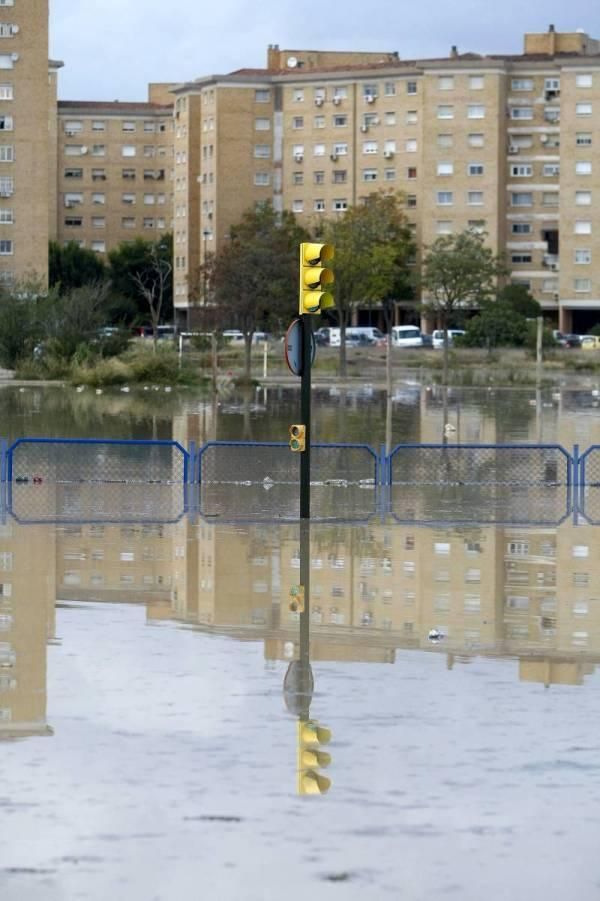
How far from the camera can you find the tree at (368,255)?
88500mm

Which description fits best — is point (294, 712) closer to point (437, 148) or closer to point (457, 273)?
point (457, 273)

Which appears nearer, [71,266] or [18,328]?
[18,328]

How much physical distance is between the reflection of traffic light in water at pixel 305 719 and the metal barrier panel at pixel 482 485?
274 inches

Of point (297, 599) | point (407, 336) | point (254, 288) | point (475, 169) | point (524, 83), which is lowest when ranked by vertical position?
point (297, 599)

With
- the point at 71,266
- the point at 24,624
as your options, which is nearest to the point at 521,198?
the point at 71,266

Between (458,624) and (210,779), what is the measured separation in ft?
16.1

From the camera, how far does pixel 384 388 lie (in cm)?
6531

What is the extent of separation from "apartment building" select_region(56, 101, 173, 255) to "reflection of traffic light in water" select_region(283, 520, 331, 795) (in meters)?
141

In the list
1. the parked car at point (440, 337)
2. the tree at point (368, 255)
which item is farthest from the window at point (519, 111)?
the parked car at point (440, 337)

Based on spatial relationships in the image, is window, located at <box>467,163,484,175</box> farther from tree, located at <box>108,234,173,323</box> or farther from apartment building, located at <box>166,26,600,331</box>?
tree, located at <box>108,234,173,323</box>

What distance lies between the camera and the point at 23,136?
317 feet

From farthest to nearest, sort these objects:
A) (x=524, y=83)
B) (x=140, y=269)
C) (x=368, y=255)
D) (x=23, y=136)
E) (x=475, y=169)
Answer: (x=140, y=269) < (x=524, y=83) < (x=475, y=169) < (x=23, y=136) < (x=368, y=255)

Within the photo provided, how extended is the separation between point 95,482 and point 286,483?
8.59 ft

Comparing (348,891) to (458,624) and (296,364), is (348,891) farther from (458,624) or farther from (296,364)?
(296,364)
